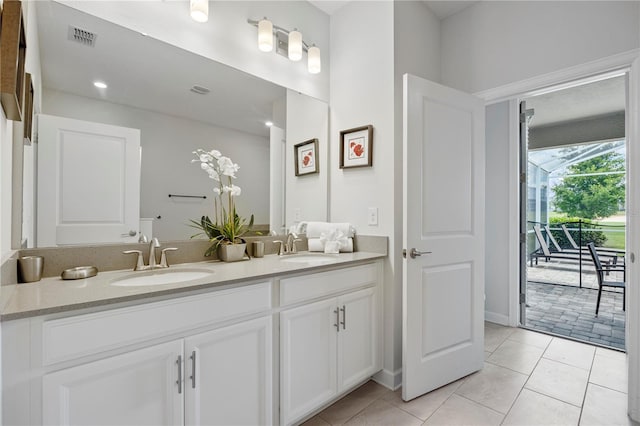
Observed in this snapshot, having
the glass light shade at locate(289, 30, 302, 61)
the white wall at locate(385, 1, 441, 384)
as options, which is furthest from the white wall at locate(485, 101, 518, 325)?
the glass light shade at locate(289, 30, 302, 61)

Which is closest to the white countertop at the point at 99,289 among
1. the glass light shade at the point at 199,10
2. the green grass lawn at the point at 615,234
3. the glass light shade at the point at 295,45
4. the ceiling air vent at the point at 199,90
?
the ceiling air vent at the point at 199,90

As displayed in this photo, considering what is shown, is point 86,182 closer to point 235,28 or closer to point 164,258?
point 164,258

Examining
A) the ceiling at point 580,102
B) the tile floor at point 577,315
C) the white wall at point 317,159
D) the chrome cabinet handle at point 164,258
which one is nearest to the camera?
the chrome cabinet handle at point 164,258

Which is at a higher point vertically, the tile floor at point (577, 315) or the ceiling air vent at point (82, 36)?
the ceiling air vent at point (82, 36)

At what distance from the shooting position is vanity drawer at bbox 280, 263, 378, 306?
152 centimetres

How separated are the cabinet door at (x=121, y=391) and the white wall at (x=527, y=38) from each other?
2.63m

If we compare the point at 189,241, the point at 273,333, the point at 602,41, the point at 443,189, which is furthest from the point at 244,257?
the point at 602,41

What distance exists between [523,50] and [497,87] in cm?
26

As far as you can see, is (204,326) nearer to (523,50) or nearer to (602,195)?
(523,50)

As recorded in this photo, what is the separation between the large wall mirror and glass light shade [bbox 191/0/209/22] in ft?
0.64

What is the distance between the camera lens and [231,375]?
1.30 m

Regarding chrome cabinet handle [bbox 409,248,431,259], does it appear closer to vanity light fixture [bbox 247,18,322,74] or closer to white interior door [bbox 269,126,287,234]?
white interior door [bbox 269,126,287,234]

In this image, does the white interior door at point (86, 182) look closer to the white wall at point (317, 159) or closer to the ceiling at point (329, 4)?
the white wall at point (317, 159)

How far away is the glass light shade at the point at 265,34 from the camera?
1984mm
